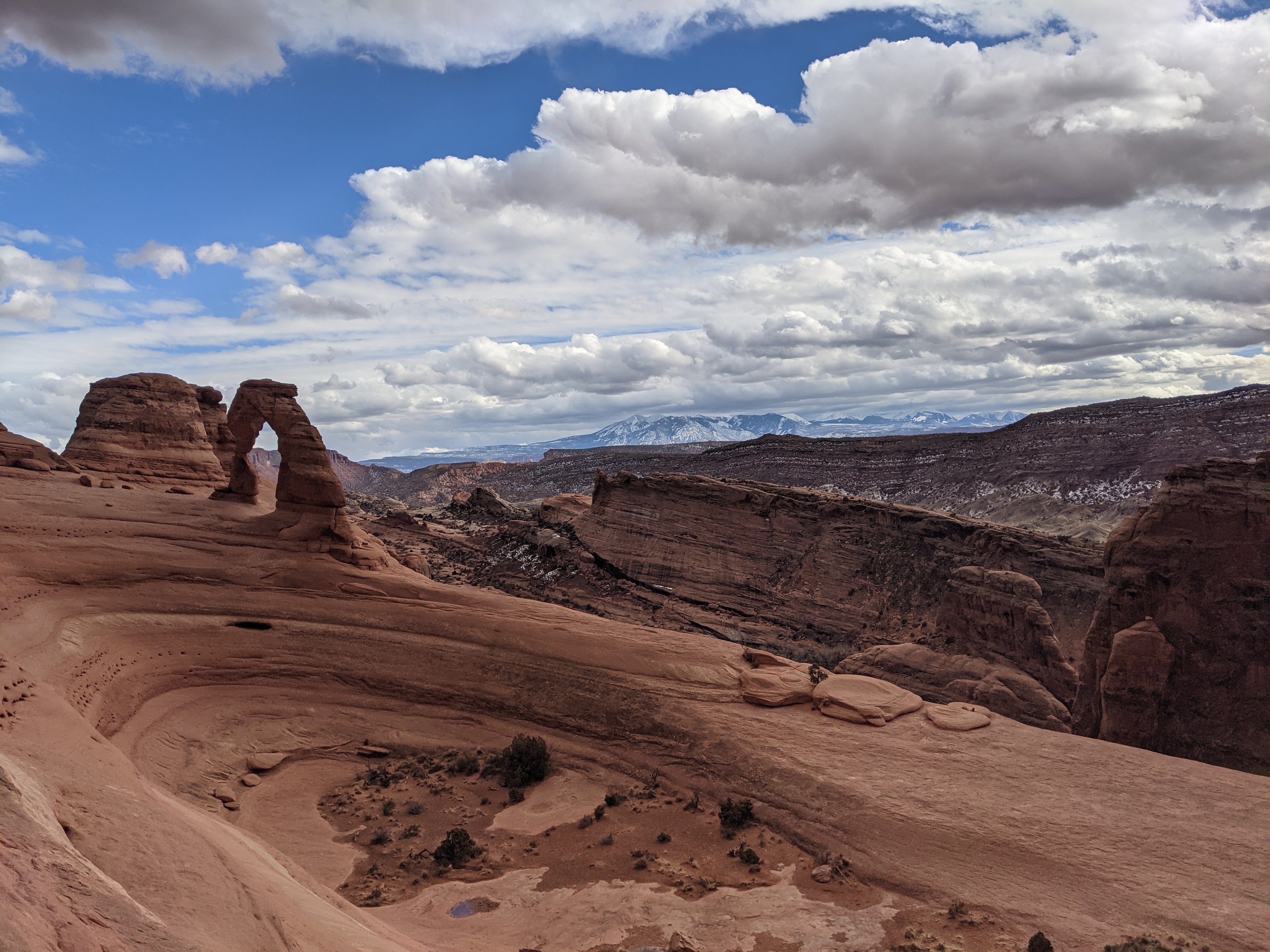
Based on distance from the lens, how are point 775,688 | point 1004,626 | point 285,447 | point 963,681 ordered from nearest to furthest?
point 775,688 < point 285,447 < point 963,681 < point 1004,626

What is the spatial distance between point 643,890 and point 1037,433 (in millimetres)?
125213

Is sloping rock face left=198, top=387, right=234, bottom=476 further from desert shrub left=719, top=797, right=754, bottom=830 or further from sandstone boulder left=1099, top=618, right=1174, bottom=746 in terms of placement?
sandstone boulder left=1099, top=618, right=1174, bottom=746

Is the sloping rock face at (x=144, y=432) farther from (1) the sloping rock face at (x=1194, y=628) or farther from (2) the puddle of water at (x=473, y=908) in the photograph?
(1) the sloping rock face at (x=1194, y=628)

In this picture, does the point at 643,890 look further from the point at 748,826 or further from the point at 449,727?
the point at 449,727

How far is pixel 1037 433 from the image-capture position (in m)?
119

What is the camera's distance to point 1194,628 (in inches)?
987

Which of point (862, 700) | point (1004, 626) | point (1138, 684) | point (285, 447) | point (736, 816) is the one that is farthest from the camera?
point (1004, 626)

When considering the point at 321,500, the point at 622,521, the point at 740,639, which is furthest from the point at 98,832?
the point at 622,521

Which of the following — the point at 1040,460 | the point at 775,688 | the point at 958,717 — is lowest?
the point at 958,717

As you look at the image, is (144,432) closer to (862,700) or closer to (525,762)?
(525,762)

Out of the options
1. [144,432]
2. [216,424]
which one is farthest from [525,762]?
[216,424]

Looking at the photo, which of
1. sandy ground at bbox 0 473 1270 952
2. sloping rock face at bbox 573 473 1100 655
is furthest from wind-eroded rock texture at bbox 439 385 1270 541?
sandy ground at bbox 0 473 1270 952

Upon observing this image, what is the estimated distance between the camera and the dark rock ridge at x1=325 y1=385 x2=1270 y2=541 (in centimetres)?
9588

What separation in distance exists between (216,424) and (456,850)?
120ft
